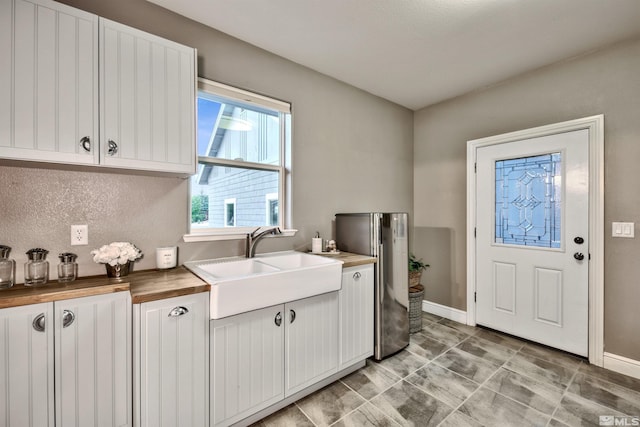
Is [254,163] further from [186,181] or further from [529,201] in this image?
[529,201]

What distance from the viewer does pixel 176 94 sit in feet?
5.44

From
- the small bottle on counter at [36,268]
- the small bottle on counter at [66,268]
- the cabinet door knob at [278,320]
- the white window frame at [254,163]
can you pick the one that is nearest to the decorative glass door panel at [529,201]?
the white window frame at [254,163]

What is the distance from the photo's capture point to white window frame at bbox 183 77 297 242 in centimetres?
205

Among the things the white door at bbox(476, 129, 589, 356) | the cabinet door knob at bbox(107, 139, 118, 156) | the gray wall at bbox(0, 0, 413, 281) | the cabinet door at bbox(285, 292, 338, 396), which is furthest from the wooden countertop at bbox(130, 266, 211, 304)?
the white door at bbox(476, 129, 589, 356)

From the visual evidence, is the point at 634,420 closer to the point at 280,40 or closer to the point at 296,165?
the point at 296,165

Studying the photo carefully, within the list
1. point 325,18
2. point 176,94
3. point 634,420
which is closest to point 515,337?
point 634,420

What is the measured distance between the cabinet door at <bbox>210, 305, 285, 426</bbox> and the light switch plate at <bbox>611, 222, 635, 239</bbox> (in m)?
2.73

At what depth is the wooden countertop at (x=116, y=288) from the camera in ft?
3.81

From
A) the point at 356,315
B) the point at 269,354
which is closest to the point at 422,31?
the point at 356,315

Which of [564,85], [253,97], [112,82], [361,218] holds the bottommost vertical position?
[361,218]

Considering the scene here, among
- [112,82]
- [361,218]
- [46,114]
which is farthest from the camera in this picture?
[361,218]

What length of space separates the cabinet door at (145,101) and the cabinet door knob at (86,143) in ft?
0.19

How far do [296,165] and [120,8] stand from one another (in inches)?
62.1

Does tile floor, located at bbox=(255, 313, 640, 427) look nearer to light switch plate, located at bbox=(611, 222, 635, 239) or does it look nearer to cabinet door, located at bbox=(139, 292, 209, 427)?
Result: cabinet door, located at bbox=(139, 292, 209, 427)
